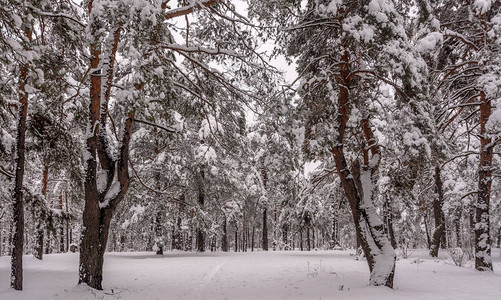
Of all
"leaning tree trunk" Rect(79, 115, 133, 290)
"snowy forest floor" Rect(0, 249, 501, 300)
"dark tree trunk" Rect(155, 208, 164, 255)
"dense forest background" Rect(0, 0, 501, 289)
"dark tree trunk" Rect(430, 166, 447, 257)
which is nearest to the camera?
"dense forest background" Rect(0, 0, 501, 289)

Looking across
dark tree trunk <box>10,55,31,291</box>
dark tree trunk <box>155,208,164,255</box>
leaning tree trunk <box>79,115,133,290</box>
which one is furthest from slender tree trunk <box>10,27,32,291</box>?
dark tree trunk <box>155,208,164,255</box>

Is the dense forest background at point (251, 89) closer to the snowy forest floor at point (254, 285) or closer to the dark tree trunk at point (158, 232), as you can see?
the snowy forest floor at point (254, 285)

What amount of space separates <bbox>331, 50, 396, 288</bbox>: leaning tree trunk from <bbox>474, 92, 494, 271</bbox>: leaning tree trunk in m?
4.63

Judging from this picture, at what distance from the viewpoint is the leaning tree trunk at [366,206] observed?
7391 millimetres

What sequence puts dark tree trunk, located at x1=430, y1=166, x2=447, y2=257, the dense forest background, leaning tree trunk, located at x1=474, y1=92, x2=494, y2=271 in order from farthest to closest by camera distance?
1. dark tree trunk, located at x1=430, y1=166, x2=447, y2=257
2. leaning tree trunk, located at x1=474, y1=92, x2=494, y2=271
3. the dense forest background

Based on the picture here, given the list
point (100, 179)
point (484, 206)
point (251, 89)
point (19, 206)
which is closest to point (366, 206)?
point (251, 89)

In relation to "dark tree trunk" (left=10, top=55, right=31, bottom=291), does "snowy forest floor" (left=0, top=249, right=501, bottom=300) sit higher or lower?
lower

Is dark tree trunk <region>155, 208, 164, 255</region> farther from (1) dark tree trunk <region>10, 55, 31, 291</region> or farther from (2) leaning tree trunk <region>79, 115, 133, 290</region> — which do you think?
(2) leaning tree trunk <region>79, 115, 133, 290</region>

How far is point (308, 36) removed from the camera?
28.8 feet

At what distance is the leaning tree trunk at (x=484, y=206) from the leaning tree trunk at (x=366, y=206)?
182 inches

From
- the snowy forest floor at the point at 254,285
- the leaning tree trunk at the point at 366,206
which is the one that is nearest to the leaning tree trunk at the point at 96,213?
the snowy forest floor at the point at 254,285

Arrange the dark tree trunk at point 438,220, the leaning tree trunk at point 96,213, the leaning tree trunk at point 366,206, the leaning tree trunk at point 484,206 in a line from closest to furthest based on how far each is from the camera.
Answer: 1. the leaning tree trunk at point 96,213
2. the leaning tree trunk at point 366,206
3. the leaning tree trunk at point 484,206
4. the dark tree trunk at point 438,220

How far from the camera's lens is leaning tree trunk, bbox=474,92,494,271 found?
10008mm

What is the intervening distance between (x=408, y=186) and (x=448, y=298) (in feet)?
10.8
